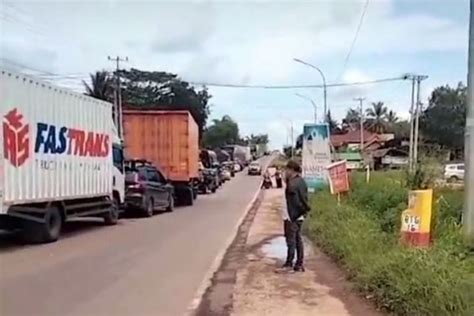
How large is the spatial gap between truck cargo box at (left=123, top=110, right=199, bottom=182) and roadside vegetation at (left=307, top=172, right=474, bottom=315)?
44.0ft

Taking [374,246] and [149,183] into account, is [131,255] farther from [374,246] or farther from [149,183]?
[149,183]

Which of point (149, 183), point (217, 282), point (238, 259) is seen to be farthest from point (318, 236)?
point (149, 183)

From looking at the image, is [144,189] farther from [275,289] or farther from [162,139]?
[275,289]

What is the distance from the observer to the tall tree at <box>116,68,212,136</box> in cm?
9981

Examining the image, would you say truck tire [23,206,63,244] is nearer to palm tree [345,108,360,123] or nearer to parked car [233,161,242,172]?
parked car [233,161,242,172]

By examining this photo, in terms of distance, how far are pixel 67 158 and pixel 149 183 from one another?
8.07 m

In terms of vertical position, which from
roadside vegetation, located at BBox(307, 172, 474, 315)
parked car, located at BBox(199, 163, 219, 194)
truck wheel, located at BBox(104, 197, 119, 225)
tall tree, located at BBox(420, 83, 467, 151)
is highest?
tall tree, located at BBox(420, 83, 467, 151)

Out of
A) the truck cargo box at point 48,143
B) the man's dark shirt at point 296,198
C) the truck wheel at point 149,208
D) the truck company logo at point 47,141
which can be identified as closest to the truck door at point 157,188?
the truck wheel at point 149,208

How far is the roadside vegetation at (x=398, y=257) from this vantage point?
7.66 meters

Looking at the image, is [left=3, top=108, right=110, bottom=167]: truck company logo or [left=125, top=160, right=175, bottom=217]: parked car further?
[left=125, top=160, right=175, bottom=217]: parked car

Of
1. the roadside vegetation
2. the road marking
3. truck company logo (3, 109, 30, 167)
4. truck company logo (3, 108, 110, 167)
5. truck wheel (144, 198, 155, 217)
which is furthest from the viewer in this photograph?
truck wheel (144, 198, 155, 217)

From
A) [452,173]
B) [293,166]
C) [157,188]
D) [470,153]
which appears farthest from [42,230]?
[452,173]

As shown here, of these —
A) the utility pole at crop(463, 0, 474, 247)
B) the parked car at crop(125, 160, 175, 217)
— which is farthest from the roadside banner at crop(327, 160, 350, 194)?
the utility pole at crop(463, 0, 474, 247)

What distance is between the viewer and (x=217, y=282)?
36.9ft
